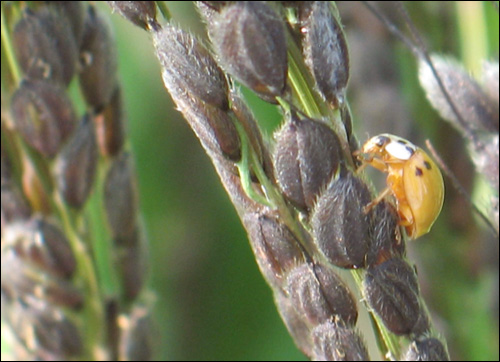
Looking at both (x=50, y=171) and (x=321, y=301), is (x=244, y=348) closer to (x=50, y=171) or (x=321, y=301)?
(x=50, y=171)

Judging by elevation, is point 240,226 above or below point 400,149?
below

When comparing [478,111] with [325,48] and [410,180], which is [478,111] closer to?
[410,180]

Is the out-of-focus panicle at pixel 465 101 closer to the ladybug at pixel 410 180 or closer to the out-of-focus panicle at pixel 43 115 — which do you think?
the ladybug at pixel 410 180

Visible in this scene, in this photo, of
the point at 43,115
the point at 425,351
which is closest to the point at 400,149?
the point at 425,351

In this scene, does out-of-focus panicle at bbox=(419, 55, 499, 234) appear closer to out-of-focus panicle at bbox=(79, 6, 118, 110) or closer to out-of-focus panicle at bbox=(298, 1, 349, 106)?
out-of-focus panicle at bbox=(298, 1, 349, 106)

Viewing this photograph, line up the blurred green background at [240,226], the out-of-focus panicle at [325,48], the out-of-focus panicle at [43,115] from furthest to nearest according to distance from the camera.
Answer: the blurred green background at [240,226] < the out-of-focus panicle at [43,115] < the out-of-focus panicle at [325,48]

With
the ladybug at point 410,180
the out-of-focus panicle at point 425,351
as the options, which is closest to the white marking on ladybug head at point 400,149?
the ladybug at point 410,180

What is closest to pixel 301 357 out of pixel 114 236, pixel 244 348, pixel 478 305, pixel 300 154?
pixel 244 348
